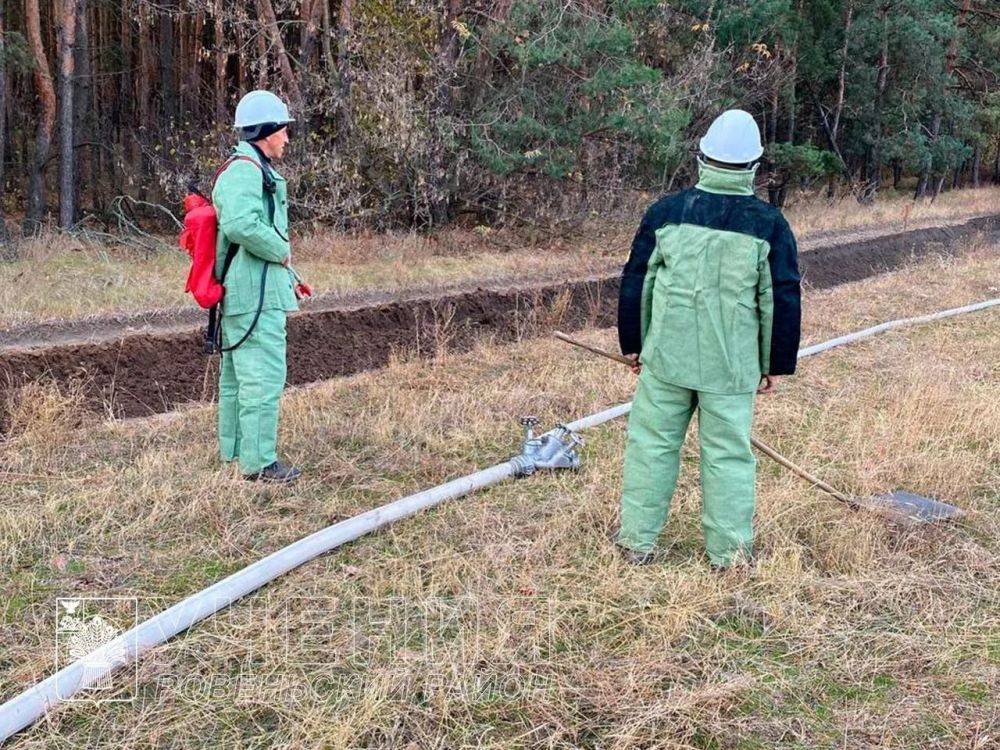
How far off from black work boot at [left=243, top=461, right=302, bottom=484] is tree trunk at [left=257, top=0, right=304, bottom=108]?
843 centimetres

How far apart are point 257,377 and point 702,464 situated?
2200 millimetres

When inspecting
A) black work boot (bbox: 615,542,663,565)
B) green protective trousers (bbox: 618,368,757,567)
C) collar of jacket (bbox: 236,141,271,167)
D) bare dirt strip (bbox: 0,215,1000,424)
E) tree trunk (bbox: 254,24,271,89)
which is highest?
tree trunk (bbox: 254,24,271,89)

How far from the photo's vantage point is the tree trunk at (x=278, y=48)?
39.3 ft

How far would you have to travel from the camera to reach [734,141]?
3.39 m

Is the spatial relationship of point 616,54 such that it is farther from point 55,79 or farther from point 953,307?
point 55,79

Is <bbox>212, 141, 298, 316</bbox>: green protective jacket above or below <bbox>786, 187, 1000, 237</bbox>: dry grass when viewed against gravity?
above

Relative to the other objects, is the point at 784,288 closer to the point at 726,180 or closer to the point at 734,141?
the point at 726,180

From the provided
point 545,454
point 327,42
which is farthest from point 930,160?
point 545,454

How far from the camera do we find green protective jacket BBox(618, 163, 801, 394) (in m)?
3.43

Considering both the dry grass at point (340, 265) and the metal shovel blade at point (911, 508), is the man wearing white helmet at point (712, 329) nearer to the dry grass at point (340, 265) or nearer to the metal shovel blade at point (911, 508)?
the metal shovel blade at point (911, 508)

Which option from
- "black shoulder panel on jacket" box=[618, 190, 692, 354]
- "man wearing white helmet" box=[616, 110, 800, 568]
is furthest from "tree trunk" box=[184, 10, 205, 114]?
"man wearing white helmet" box=[616, 110, 800, 568]

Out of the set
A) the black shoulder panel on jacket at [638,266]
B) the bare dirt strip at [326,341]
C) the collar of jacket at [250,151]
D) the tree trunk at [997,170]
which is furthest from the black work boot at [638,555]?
the tree trunk at [997,170]

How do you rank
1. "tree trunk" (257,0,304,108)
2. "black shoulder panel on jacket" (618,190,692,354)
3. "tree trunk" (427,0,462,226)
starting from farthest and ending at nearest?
"tree trunk" (427,0,462,226), "tree trunk" (257,0,304,108), "black shoulder panel on jacket" (618,190,692,354)

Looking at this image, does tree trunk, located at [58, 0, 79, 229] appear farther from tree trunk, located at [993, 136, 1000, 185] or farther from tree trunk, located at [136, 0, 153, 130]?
tree trunk, located at [993, 136, 1000, 185]
